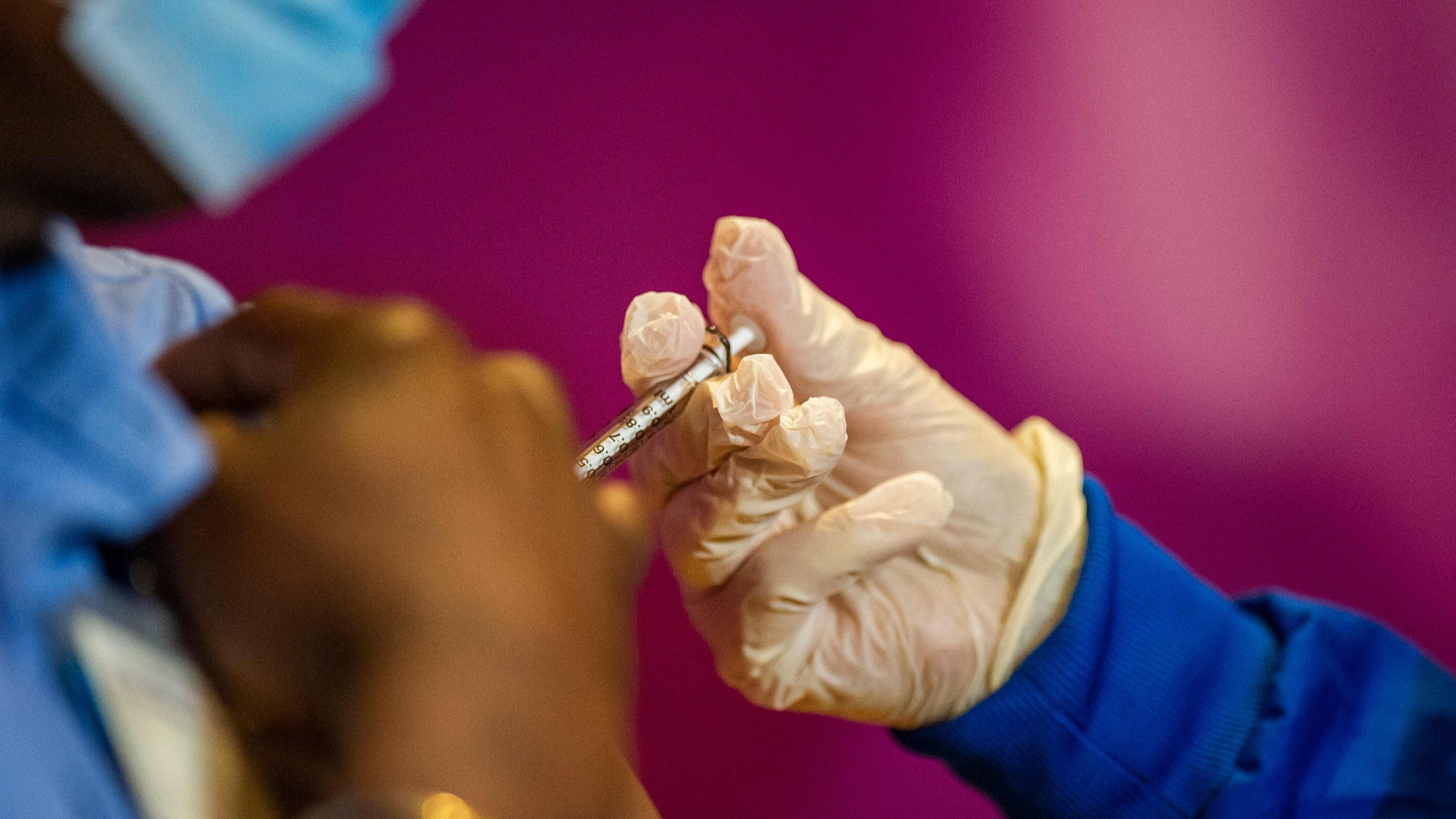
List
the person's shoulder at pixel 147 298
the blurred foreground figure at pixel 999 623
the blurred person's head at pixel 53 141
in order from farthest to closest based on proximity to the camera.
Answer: the blurred foreground figure at pixel 999 623
the person's shoulder at pixel 147 298
the blurred person's head at pixel 53 141

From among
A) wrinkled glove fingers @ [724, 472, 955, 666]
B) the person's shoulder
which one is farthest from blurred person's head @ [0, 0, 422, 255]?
wrinkled glove fingers @ [724, 472, 955, 666]

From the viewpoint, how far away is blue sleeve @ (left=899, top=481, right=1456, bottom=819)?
2.50ft

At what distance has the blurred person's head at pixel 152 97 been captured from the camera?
0.77ft

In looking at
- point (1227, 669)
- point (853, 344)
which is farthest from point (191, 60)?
point (1227, 669)

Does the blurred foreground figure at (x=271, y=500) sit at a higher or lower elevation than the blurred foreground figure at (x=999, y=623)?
higher

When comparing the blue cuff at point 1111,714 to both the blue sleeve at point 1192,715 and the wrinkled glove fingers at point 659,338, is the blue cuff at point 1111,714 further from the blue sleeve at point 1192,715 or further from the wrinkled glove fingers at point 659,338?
the wrinkled glove fingers at point 659,338

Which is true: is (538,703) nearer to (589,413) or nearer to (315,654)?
(315,654)

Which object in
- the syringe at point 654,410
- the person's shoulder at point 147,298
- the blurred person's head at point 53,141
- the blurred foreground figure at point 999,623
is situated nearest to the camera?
the blurred person's head at point 53,141

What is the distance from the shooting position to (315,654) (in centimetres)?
25

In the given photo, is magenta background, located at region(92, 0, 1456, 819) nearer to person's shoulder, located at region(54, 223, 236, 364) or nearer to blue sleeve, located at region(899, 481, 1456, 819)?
blue sleeve, located at region(899, 481, 1456, 819)

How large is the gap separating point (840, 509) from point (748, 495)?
0.26 ft

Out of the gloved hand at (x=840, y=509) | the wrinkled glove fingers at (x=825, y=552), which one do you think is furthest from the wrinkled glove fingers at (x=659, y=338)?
the wrinkled glove fingers at (x=825, y=552)

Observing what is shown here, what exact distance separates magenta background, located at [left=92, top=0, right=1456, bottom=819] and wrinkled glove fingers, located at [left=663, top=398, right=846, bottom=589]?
0.50 ft

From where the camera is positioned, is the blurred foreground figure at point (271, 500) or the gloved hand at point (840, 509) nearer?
the blurred foreground figure at point (271, 500)
